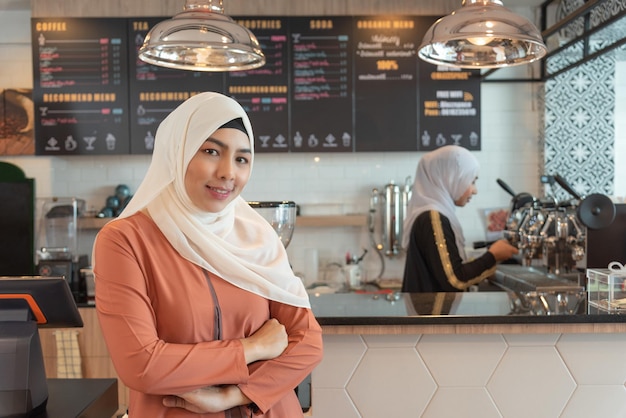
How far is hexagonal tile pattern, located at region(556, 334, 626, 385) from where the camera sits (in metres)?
1.83

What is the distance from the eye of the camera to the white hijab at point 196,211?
4.52ft

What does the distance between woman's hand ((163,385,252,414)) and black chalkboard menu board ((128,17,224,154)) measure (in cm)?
304

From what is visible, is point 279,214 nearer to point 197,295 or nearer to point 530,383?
point 197,295

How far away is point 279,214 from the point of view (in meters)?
2.02

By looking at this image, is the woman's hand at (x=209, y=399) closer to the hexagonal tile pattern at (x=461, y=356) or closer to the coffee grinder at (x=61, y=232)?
the hexagonal tile pattern at (x=461, y=356)

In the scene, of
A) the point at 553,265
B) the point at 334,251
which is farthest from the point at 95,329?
the point at 553,265

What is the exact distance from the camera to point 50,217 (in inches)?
154

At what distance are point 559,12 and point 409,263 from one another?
2.34 m

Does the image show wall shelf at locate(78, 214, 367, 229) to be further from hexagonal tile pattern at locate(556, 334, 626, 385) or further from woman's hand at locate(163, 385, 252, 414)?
woman's hand at locate(163, 385, 252, 414)

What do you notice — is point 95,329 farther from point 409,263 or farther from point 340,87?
point 340,87

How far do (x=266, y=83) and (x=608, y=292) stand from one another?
8.95 feet

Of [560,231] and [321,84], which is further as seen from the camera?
[321,84]

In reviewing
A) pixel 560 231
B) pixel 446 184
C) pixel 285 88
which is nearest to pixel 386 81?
pixel 285 88

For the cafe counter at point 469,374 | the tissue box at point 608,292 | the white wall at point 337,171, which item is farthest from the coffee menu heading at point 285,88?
the cafe counter at point 469,374
